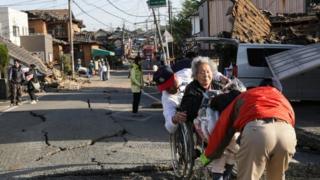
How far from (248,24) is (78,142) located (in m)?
10.4

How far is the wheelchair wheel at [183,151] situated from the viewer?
6.44 meters

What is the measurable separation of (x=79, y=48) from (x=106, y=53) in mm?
5798

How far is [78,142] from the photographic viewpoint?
1042cm

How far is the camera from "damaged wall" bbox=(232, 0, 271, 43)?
18.4m

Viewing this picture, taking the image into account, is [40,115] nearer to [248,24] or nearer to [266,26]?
[248,24]

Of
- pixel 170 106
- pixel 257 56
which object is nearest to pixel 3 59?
pixel 257 56

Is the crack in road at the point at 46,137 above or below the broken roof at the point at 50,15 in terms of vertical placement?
below

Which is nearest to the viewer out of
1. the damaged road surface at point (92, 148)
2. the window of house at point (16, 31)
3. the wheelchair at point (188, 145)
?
the wheelchair at point (188, 145)

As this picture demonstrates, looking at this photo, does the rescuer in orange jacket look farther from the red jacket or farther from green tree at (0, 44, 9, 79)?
green tree at (0, 44, 9, 79)

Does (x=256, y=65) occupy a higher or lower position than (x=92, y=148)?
higher

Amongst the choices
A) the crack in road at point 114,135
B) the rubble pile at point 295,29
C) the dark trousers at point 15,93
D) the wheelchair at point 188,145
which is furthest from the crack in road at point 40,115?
the rubble pile at point 295,29

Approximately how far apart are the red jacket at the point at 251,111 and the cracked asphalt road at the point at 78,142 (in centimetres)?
330

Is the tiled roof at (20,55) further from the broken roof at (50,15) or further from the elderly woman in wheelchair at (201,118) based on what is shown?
the elderly woman in wheelchair at (201,118)

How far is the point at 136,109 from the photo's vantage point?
15.6 meters
